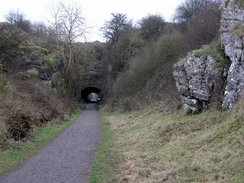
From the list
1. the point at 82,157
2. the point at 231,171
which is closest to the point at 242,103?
the point at 231,171

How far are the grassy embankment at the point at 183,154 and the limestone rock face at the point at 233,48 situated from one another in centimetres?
82

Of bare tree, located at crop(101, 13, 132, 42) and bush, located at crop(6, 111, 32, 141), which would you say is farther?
bare tree, located at crop(101, 13, 132, 42)

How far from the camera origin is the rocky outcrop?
36.8ft

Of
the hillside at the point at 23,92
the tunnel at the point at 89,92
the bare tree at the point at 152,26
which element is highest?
the bare tree at the point at 152,26

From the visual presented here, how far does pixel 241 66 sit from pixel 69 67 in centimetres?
2963

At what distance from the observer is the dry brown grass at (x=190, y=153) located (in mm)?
6703

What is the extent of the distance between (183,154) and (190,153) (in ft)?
0.85

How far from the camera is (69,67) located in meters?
38.2

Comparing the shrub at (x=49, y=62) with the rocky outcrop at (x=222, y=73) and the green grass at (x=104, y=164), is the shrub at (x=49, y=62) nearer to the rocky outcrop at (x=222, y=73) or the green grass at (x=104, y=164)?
the rocky outcrop at (x=222, y=73)

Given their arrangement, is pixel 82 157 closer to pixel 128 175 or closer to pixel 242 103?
pixel 128 175

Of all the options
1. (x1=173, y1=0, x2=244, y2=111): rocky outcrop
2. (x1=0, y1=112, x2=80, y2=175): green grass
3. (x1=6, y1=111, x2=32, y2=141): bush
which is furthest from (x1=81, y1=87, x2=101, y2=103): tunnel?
(x1=173, y1=0, x2=244, y2=111): rocky outcrop

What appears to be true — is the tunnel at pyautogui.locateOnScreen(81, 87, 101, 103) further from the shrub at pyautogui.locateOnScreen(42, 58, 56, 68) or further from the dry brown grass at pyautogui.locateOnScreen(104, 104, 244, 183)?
the dry brown grass at pyautogui.locateOnScreen(104, 104, 244, 183)

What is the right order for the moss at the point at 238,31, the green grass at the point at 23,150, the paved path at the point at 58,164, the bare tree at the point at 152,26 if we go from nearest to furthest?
1. the paved path at the point at 58,164
2. the green grass at the point at 23,150
3. the moss at the point at 238,31
4. the bare tree at the point at 152,26

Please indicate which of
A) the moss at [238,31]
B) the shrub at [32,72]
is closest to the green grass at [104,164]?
the moss at [238,31]
